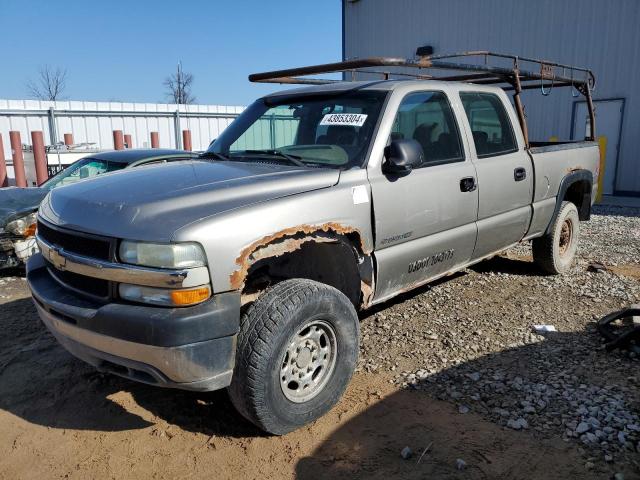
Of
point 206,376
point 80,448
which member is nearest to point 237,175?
point 206,376

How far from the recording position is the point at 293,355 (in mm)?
2938

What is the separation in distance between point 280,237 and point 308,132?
1.42 metres

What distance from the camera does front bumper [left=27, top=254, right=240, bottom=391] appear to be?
2428 mm

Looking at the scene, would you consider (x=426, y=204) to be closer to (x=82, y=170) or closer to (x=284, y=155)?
(x=284, y=155)

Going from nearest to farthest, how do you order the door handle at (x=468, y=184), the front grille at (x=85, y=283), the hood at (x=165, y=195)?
the hood at (x=165, y=195)
the front grille at (x=85, y=283)
the door handle at (x=468, y=184)

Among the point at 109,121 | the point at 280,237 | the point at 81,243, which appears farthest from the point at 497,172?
the point at 109,121

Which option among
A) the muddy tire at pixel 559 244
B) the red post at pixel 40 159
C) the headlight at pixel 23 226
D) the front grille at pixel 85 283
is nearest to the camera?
the front grille at pixel 85 283

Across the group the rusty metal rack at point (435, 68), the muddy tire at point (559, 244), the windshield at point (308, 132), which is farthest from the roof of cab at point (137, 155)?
the muddy tire at point (559, 244)

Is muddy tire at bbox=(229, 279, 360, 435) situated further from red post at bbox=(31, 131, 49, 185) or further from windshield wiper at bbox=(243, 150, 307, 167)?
red post at bbox=(31, 131, 49, 185)

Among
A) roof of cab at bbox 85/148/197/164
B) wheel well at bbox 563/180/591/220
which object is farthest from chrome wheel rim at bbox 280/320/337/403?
wheel well at bbox 563/180/591/220

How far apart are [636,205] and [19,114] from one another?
1717 cm

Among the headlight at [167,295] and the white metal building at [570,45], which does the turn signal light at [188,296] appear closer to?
the headlight at [167,295]

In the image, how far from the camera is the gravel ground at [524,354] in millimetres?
3006

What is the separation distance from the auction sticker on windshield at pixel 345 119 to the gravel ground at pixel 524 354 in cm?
172
